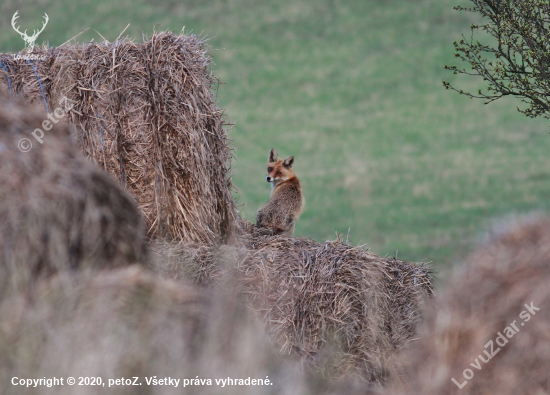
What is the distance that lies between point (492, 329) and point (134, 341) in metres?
1.09

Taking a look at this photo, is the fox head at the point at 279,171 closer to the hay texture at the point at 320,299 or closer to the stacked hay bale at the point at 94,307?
the hay texture at the point at 320,299

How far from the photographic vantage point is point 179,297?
2102 mm

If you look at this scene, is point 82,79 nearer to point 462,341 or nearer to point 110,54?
point 110,54

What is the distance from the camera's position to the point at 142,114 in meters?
5.77

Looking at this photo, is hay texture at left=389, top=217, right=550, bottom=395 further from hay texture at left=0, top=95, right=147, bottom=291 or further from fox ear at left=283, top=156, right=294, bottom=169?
fox ear at left=283, top=156, right=294, bottom=169

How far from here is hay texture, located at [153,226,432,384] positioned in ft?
16.4

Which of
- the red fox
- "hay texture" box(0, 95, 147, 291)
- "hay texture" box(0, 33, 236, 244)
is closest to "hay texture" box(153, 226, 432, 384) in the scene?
"hay texture" box(0, 33, 236, 244)

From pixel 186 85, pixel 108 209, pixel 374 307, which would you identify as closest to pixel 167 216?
pixel 186 85

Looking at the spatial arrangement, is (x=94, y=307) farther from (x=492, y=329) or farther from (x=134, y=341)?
(x=492, y=329)

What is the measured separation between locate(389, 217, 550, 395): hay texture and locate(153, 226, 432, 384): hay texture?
2964mm

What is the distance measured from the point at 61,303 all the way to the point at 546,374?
4.92ft

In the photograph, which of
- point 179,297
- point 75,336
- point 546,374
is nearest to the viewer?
point 546,374

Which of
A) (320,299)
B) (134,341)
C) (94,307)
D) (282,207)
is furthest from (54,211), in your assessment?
(282,207)

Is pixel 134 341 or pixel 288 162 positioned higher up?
pixel 288 162
